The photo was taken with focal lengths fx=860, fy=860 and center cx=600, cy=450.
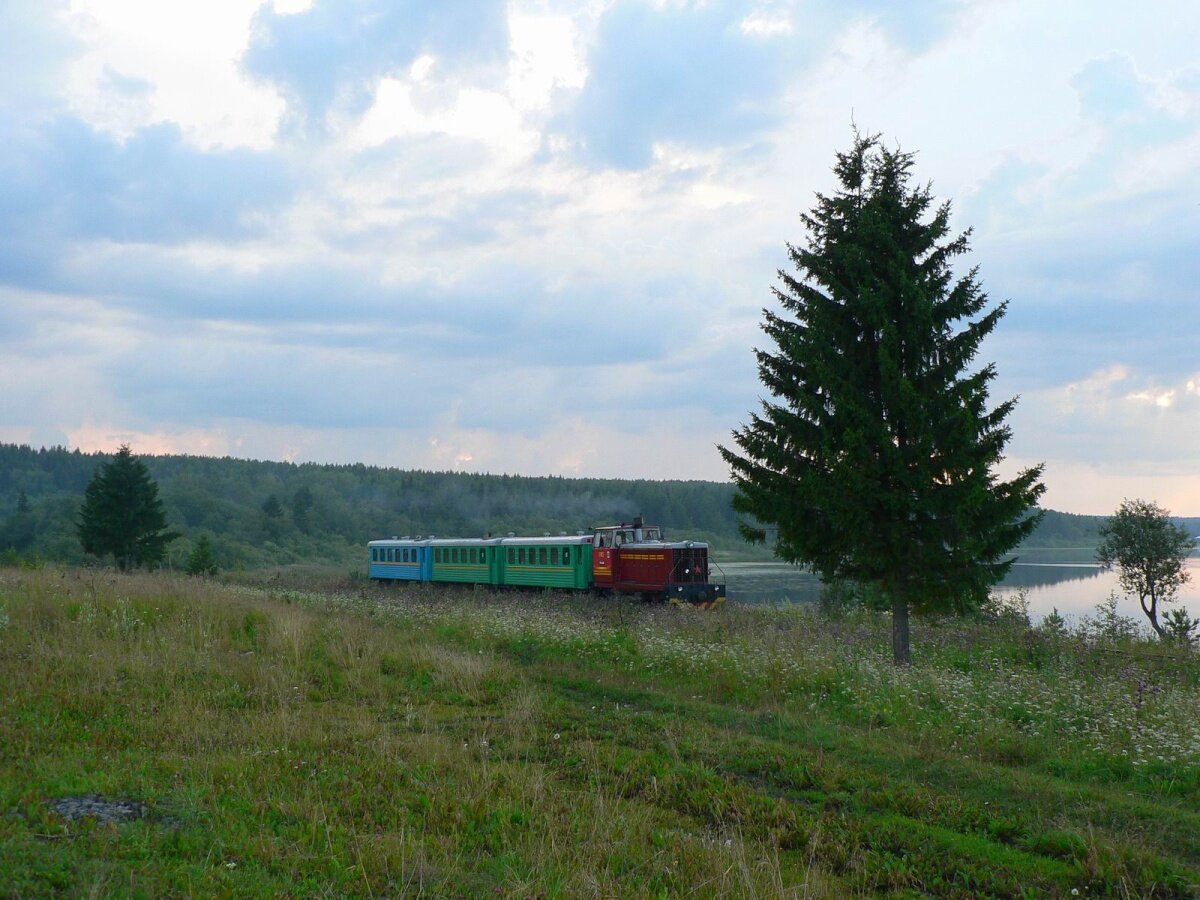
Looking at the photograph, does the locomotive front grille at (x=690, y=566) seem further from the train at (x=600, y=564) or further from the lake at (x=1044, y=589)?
the lake at (x=1044, y=589)

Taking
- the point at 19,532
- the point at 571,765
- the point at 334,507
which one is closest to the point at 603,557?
the point at 571,765

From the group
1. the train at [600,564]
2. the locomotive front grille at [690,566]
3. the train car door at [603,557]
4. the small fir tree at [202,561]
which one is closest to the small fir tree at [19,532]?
the small fir tree at [202,561]

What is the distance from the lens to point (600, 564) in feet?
102

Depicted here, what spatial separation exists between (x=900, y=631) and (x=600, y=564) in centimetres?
1763

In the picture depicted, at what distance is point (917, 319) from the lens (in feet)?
43.8

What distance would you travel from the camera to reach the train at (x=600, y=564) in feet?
95.7

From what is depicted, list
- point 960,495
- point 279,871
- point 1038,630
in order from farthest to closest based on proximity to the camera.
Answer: point 1038,630
point 960,495
point 279,871

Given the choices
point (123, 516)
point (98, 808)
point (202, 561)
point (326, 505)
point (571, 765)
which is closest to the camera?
point (98, 808)

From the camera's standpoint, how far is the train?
29.2m

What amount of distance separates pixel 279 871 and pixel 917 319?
11.7m

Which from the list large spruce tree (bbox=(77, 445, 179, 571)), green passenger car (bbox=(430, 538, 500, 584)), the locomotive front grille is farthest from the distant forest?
the locomotive front grille

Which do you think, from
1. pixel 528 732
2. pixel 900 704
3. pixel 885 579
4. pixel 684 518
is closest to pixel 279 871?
pixel 528 732

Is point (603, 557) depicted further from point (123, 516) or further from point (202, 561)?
point (123, 516)

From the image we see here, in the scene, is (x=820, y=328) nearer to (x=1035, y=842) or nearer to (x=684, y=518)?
(x=1035, y=842)
